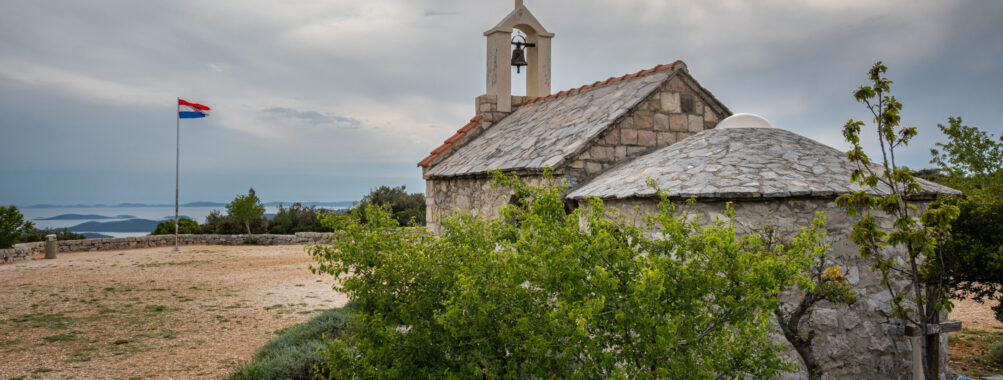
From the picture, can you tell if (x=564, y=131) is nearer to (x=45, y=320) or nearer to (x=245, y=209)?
(x=45, y=320)

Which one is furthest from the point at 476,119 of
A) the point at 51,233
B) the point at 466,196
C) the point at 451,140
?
the point at 51,233

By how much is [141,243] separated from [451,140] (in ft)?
51.2

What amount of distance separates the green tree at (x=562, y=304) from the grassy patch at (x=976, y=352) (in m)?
5.73

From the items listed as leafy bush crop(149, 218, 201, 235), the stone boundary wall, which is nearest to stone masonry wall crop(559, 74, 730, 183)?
the stone boundary wall

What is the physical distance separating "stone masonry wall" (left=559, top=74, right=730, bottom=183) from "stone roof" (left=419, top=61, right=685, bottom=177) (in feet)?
0.54

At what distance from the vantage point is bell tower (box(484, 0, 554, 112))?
13.5 m

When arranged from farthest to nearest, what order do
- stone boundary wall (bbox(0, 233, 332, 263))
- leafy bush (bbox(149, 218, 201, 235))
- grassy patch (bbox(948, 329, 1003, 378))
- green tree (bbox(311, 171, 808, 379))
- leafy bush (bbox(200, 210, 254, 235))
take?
leafy bush (bbox(200, 210, 254, 235)) → leafy bush (bbox(149, 218, 201, 235)) → stone boundary wall (bbox(0, 233, 332, 263)) → grassy patch (bbox(948, 329, 1003, 378)) → green tree (bbox(311, 171, 808, 379))

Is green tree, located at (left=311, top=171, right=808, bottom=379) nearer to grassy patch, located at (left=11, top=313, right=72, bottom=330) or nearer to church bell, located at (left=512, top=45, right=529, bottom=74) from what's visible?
grassy patch, located at (left=11, top=313, right=72, bottom=330)

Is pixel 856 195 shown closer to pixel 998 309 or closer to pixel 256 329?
pixel 998 309

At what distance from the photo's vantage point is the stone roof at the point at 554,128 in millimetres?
8500

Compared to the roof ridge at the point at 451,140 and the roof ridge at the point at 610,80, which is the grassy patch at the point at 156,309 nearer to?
the roof ridge at the point at 451,140

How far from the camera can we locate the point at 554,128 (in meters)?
9.84

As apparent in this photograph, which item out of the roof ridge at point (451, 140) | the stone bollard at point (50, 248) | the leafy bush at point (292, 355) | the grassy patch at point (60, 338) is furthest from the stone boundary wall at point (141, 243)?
the leafy bush at point (292, 355)

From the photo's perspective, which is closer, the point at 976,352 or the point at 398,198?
the point at 976,352
